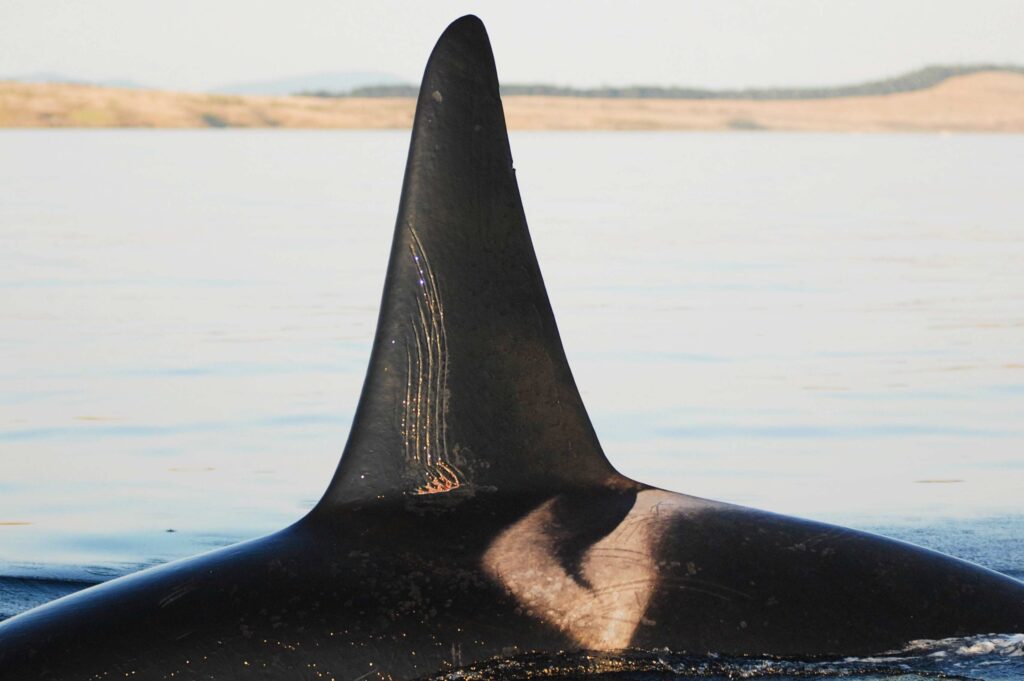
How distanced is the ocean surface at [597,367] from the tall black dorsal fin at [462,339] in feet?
4.55

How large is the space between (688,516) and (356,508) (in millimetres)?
1162

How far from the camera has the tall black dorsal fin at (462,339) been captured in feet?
18.8

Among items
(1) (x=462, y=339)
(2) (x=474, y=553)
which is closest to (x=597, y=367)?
(1) (x=462, y=339)

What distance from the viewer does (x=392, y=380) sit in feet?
A: 18.9

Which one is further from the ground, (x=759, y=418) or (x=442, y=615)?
(x=442, y=615)

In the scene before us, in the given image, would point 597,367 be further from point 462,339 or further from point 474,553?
point 474,553

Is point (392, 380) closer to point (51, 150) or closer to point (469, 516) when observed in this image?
point (469, 516)

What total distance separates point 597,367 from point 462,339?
1039 cm

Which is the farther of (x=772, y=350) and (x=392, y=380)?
(x=772, y=350)

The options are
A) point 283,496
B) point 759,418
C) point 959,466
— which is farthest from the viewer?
point 759,418

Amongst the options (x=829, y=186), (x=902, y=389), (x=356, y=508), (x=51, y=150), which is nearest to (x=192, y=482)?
(x=356, y=508)

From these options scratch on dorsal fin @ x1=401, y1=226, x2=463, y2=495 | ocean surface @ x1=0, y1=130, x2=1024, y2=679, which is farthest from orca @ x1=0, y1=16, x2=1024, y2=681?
ocean surface @ x1=0, y1=130, x2=1024, y2=679

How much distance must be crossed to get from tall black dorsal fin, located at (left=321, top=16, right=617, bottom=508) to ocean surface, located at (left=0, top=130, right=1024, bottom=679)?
4.55 ft

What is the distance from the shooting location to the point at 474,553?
5535 mm
